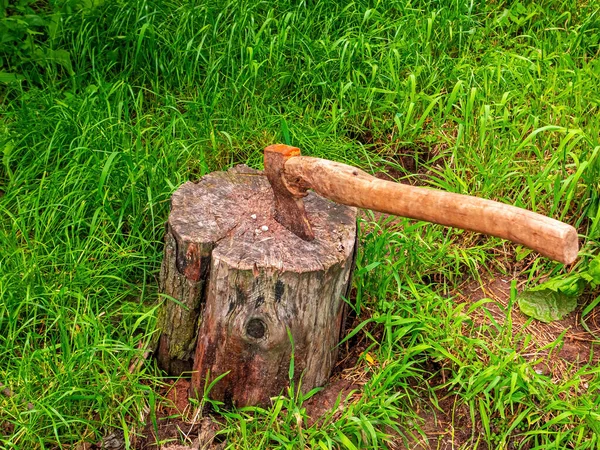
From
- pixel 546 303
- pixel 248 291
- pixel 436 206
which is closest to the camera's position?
pixel 436 206

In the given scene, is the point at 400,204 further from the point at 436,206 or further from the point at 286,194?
the point at 286,194

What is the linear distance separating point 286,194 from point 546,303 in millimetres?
1296

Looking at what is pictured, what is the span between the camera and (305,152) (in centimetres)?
396

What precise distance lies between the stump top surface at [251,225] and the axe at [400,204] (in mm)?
81

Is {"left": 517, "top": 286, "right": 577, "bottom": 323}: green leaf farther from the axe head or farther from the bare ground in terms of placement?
the axe head

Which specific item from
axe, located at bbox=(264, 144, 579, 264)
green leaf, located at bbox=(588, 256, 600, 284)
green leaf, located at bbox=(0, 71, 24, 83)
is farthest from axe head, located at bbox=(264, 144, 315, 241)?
green leaf, located at bbox=(0, 71, 24, 83)

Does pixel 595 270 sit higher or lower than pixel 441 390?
higher

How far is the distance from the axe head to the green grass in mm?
459

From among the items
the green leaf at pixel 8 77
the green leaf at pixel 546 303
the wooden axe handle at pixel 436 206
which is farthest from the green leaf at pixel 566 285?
the green leaf at pixel 8 77

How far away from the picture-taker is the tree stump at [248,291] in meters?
2.92

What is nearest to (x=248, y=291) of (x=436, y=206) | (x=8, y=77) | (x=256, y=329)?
(x=256, y=329)

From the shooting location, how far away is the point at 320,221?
317cm

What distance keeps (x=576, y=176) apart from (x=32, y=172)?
250cm

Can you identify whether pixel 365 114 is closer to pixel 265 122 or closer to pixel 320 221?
pixel 265 122
